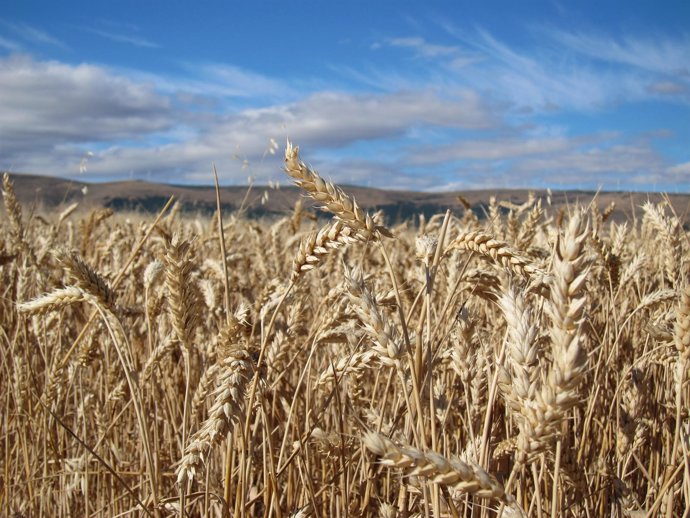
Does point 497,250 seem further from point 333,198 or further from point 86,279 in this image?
point 86,279

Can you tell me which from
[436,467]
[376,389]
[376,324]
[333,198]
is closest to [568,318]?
[436,467]

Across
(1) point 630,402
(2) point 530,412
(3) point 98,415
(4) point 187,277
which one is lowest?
(3) point 98,415

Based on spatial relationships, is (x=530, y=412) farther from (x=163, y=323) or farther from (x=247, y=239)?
(x=247, y=239)

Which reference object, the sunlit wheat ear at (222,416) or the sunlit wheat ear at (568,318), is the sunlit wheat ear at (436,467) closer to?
the sunlit wheat ear at (568,318)

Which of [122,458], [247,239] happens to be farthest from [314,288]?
[247,239]

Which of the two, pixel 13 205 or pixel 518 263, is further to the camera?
pixel 13 205

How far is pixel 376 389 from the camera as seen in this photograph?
194 cm

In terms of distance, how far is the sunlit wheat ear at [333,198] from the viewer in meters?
1.11

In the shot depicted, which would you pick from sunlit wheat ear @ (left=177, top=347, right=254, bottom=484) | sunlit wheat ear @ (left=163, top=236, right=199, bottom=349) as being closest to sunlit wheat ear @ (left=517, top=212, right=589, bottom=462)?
sunlit wheat ear @ (left=177, top=347, right=254, bottom=484)

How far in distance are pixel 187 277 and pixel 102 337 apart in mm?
1625

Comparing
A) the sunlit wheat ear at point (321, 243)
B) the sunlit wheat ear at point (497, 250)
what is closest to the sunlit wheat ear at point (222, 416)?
the sunlit wheat ear at point (321, 243)

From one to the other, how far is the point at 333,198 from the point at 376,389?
966 millimetres

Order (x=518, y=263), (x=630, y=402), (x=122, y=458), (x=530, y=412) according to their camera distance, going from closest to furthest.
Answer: (x=530, y=412) < (x=518, y=263) < (x=630, y=402) < (x=122, y=458)

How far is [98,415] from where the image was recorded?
229cm
